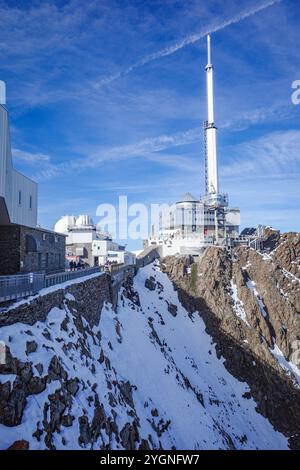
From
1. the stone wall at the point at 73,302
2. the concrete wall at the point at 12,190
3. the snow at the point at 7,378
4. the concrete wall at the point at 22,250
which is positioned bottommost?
the snow at the point at 7,378

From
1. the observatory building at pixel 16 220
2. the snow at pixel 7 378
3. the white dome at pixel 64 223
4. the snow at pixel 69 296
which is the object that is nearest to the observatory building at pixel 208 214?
the white dome at pixel 64 223

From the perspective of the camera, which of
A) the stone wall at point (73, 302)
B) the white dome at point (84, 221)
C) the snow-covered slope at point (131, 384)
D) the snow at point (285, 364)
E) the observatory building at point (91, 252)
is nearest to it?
the snow-covered slope at point (131, 384)

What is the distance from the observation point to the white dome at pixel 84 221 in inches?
2672

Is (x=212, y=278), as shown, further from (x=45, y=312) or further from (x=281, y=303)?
(x=45, y=312)

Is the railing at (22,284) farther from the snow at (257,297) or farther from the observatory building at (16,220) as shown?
the snow at (257,297)

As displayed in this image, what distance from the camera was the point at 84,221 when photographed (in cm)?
6838

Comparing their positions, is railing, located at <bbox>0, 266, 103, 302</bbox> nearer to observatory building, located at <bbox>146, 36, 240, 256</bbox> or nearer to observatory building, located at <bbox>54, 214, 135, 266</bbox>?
observatory building, located at <bbox>54, 214, 135, 266</bbox>

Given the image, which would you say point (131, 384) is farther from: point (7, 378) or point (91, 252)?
point (91, 252)

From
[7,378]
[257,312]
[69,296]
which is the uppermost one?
[69,296]

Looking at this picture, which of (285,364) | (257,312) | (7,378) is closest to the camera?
(7,378)

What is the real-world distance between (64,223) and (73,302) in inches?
1955

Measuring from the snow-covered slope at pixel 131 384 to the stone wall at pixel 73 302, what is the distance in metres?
0.47

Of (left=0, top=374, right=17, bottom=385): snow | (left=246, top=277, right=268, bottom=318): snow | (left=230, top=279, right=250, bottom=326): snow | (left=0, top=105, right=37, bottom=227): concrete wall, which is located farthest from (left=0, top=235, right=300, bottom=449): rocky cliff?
(left=0, top=105, right=37, bottom=227): concrete wall

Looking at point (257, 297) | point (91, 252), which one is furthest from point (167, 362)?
point (91, 252)
